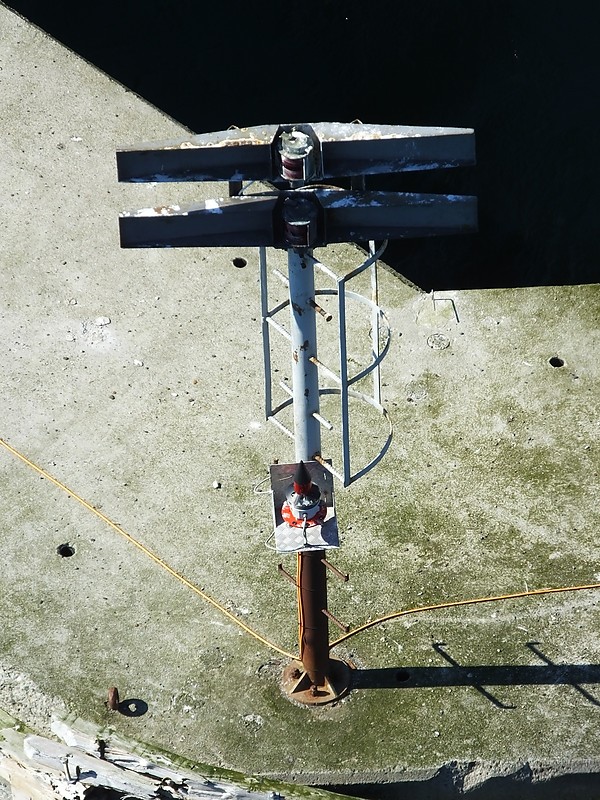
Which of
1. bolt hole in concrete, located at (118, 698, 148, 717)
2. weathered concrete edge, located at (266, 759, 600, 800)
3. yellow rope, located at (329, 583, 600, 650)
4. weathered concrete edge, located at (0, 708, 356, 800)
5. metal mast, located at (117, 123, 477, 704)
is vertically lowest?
weathered concrete edge, located at (266, 759, 600, 800)

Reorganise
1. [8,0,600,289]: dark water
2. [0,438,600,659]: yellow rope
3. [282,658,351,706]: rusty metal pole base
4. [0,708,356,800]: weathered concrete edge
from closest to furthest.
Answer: [0,708,356,800]: weathered concrete edge
[282,658,351,706]: rusty metal pole base
[0,438,600,659]: yellow rope
[8,0,600,289]: dark water

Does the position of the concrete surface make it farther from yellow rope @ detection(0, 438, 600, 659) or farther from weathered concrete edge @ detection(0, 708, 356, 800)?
weathered concrete edge @ detection(0, 708, 356, 800)

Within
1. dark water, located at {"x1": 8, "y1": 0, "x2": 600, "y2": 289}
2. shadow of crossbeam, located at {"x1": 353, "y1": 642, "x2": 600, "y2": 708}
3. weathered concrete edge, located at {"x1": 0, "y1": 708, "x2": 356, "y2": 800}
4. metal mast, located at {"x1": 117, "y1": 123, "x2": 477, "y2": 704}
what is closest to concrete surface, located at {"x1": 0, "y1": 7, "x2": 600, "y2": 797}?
shadow of crossbeam, located at {"x1": 353, "y1": 642, "x2": 600, "y2": 708}

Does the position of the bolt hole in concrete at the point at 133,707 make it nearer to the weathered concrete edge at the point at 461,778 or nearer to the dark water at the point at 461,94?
the weathered concrete edge at the point at 461,778

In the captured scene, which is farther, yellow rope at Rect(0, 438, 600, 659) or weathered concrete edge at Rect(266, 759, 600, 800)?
yellow rope at Rect(0, 438, 600, 659)

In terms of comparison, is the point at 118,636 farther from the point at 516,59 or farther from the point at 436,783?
the point at 516,59

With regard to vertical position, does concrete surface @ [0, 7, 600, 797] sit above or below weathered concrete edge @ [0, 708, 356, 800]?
above

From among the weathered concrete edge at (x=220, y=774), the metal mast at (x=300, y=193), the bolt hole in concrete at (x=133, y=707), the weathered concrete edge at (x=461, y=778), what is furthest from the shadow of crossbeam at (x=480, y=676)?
the metal mast at (x=300, y=193)

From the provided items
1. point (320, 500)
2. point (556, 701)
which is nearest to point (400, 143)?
point (320, 500)
